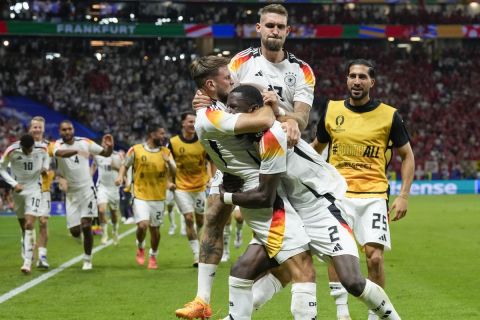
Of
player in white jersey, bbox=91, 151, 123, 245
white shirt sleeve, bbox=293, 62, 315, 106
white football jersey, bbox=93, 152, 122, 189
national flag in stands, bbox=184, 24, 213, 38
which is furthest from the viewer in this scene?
national flag in stands, bbox=184, 24, 213, 38

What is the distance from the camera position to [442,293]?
39.7 feet

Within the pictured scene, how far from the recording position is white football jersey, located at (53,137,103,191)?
55.0ft

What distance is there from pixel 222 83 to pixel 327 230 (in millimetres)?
1534

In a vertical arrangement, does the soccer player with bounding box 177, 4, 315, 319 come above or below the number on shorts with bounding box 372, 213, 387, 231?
above

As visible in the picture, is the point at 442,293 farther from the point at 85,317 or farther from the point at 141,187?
the point at 141,187

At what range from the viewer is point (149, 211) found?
16.4 m

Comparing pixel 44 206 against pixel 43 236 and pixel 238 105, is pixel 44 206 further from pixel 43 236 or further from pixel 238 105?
pixel 238 105

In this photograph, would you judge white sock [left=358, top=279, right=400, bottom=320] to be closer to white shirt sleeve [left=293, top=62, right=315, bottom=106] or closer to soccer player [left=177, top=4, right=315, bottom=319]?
soccer player [left=177, top=4, right=315, bottom=319]

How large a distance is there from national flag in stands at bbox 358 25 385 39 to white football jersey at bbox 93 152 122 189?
1551 inches

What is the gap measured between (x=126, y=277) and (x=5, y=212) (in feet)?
70.7

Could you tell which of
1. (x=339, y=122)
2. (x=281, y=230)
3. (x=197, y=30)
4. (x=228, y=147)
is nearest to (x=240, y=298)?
(x=281, y=230)

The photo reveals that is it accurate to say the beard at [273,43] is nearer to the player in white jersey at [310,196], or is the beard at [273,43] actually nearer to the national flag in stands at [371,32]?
the player in white jersey at [310,196]

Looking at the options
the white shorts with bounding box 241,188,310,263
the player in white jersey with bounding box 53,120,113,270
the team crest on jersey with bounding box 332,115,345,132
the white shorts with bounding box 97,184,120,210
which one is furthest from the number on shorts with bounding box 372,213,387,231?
the white shorts with bounding box 97,184,120,210

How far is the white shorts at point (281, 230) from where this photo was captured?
702 cm
